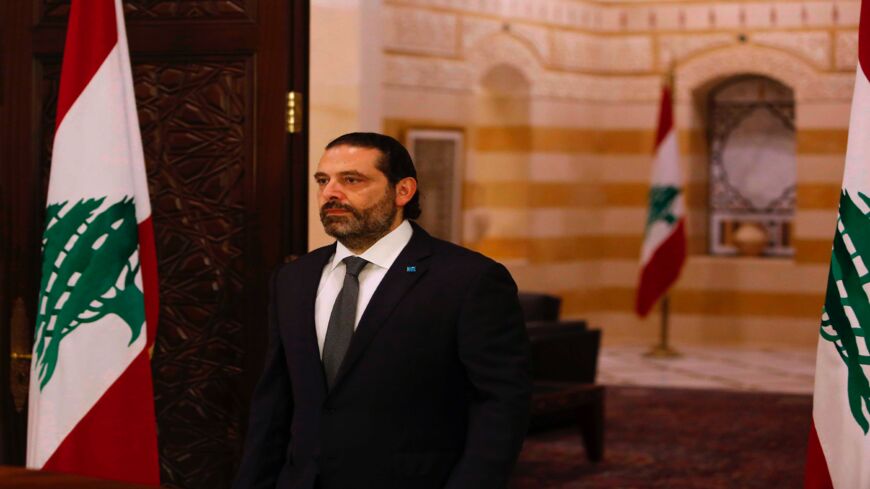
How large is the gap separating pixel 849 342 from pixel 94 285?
212 cm

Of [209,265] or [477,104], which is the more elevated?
[477,104]

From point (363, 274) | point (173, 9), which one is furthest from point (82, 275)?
point (363, 274)

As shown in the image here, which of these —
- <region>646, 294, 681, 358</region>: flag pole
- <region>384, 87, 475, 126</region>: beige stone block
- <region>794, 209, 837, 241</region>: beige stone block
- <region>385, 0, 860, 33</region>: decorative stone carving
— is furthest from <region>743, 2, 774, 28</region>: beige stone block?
<region>384, 87, 475, 126</region>: beige stone block

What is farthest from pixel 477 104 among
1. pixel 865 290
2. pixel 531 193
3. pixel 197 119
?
pixel 865 290

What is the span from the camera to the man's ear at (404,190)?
3.22 m

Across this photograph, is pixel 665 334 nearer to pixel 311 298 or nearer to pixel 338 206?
A: pixel 311 298

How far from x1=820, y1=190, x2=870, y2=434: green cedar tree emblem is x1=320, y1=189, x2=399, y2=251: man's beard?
3.74ft

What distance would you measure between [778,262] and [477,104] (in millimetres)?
3051

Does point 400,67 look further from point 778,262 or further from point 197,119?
point 197,119

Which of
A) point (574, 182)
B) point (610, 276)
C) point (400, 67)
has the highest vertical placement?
point (400, 67)

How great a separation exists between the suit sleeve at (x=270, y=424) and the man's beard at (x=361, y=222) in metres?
0.32

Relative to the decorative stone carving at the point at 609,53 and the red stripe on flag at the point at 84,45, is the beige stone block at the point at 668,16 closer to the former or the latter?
the decorative stone carving at the point at 609,53

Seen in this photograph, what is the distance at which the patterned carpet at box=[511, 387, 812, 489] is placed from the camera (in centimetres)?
699

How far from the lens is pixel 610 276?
13.4 metres
